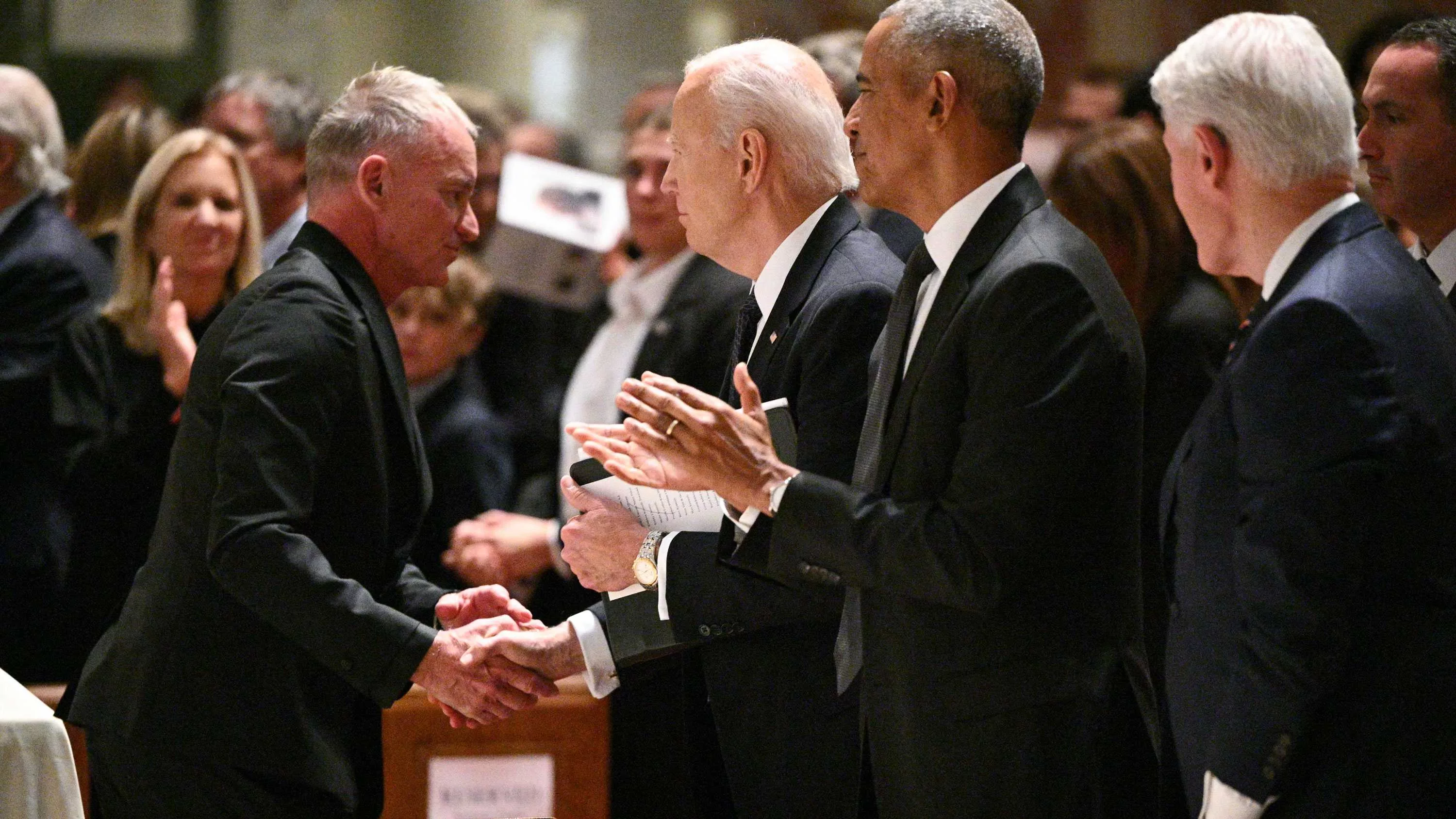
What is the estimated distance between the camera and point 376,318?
290cm

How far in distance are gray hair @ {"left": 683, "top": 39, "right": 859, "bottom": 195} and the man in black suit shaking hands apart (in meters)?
0.31

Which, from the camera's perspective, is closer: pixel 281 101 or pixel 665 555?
pixel 665 555

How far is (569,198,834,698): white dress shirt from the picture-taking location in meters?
2.74

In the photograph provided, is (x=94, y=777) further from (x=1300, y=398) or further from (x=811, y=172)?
(x=1300, y=398)

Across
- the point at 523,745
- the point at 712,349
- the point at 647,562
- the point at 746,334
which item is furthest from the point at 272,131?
the point at 647,562

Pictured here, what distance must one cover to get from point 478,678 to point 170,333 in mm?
1647

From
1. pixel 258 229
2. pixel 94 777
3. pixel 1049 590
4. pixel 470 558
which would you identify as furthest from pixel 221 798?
pixel 258 229

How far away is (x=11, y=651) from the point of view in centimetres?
444

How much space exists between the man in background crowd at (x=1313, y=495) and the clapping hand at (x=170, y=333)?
2.61 metres

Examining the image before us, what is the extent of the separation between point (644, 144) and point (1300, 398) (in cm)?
293

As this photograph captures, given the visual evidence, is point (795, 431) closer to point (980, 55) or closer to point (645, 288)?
point (980, 55)

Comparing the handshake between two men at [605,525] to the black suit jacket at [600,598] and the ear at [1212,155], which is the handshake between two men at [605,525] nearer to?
the ear at [1212,155]

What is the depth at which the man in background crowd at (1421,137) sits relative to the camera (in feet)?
9.62

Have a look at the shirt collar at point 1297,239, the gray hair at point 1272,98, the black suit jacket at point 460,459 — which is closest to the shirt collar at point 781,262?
the gray hair at point 1272,98
